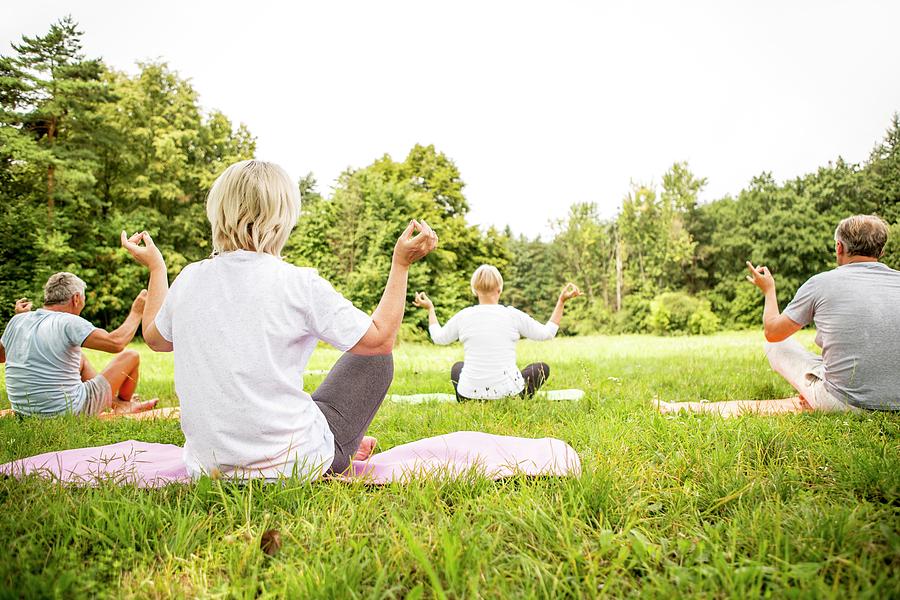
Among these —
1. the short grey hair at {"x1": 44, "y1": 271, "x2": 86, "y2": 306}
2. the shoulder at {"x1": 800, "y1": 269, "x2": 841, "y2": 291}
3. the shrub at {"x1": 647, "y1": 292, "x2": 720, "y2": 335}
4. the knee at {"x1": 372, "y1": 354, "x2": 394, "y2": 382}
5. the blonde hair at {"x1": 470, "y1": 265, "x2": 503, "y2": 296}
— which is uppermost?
the short grey hair at {"x1": 44, "y1": 271, "x2": 86, "y2": 306}

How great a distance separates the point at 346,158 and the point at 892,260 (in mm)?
26559

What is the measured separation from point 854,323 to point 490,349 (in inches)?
102

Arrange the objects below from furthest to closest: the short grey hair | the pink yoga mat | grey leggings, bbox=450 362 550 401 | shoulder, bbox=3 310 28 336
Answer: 1. grey leggings, bbox=450 362 550 401
2. the short grey hair
3. shoulder, bbox=3 310 28 336
4. the pink yoga mat

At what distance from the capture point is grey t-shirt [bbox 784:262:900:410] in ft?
10.2

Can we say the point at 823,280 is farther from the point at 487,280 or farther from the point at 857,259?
the point at 487,280

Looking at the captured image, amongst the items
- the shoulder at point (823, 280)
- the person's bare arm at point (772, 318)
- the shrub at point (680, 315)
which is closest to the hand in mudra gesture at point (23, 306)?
the person's bare arm at point (772, 318)

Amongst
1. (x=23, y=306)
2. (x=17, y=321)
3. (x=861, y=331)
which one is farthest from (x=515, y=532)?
(x=23, y=306)

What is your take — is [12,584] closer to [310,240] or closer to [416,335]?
[416,335]

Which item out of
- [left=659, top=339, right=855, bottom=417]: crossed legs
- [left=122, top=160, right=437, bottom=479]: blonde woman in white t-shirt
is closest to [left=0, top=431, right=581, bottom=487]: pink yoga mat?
[left=122, top=160, right=437, bottom=479]: blonde woman in white t-shirt

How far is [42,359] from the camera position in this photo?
3.86 metres

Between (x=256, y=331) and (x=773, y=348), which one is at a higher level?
(x=256, y=331)

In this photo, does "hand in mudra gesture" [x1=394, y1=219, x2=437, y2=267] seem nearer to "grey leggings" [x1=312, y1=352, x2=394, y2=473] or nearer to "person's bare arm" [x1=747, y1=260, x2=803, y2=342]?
"grey leggings" [x1=312, y1=352, x2=394, y2=473]

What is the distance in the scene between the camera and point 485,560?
1293 mm

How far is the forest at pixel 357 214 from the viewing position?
1933 cm
